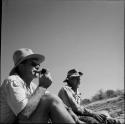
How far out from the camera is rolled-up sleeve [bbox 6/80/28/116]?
2.11m

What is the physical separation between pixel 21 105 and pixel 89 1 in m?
3.88

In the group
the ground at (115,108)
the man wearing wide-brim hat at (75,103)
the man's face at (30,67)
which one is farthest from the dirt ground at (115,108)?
the man's face at (30,67)

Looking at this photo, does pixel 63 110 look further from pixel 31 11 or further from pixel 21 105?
pixel 31 11

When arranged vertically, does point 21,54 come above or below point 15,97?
above

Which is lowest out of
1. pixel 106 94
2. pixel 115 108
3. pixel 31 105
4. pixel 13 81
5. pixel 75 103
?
pixel 115 108

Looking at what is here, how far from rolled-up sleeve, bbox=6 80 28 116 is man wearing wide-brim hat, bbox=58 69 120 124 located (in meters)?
0.48

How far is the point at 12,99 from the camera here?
7.02 ft

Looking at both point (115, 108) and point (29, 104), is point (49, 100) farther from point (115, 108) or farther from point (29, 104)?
point (115, 108)

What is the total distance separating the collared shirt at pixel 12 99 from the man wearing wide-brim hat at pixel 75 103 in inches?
18.6

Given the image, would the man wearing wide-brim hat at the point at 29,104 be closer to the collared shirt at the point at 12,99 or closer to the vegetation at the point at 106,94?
the collared shirt at the point at 12,99

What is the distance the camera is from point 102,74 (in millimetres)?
7391

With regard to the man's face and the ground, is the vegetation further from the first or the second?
the man's face

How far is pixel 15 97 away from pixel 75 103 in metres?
1.25

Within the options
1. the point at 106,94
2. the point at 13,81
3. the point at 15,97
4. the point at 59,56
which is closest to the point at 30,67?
the point at 13,81
